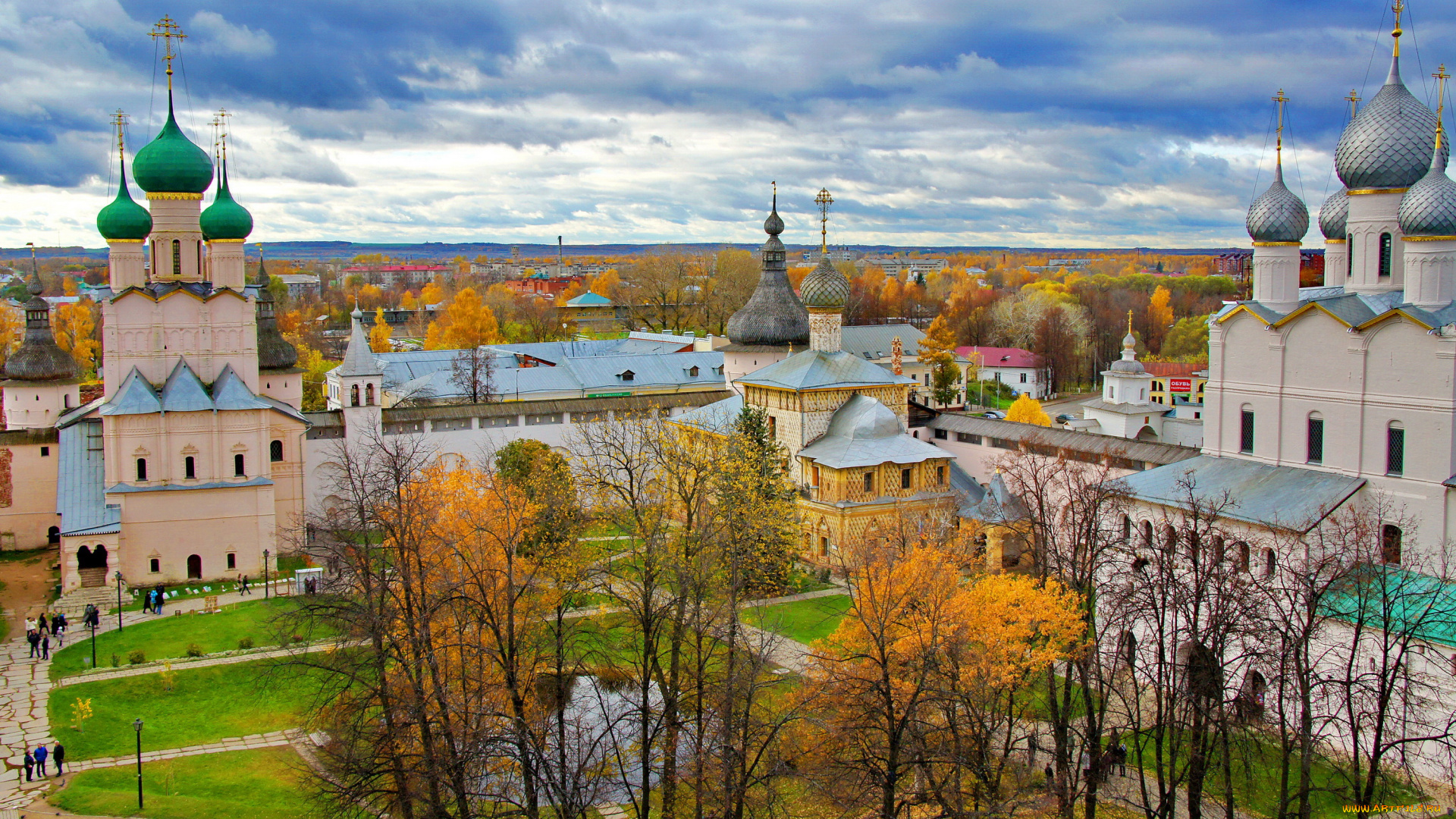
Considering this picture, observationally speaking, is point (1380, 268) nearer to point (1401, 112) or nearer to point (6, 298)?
point (1401, 112)

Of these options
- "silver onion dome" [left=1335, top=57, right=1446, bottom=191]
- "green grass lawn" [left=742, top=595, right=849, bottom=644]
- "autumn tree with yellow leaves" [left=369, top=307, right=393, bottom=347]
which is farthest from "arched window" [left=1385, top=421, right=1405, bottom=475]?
"autumn tree with yellow leaves" [left=369, top=307, right=393, bottom=347]

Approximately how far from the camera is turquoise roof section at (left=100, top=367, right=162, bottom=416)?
28.0m

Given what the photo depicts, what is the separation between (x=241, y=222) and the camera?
1243 inches

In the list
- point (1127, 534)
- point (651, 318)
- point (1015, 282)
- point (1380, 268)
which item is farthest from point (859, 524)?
point (1015, 282)

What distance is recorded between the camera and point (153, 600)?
2627 centimetres

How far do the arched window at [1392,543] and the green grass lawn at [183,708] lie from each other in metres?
17.6

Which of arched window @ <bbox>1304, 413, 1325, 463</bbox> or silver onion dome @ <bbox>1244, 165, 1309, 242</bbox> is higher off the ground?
silver onion dome @ <bbox>1244, 165, 1309, 242</bbox>

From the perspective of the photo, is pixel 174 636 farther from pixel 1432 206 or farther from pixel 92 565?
pixel 1432 206

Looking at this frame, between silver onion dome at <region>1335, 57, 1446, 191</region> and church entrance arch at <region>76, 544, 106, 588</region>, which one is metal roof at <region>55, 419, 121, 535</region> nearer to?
church entrance arch at <region>76, 544, 106, 588</region>

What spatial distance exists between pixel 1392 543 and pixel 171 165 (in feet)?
90.1

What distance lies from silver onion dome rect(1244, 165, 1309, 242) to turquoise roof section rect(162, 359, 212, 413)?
23.3 m

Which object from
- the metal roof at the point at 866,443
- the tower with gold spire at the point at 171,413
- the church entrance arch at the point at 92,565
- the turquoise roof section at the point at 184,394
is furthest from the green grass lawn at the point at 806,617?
the church entrance arch at the point at 92,565

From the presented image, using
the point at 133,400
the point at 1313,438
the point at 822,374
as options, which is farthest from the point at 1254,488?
the point at 133,400

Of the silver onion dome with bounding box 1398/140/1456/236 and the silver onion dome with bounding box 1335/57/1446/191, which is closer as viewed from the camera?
the silver onion dome with bounding box 1398/140/1456/236
